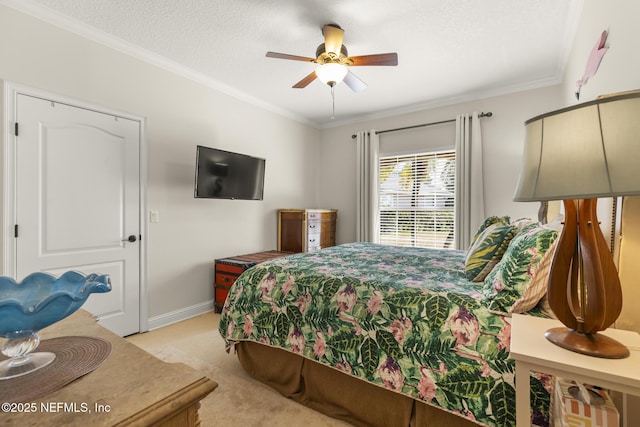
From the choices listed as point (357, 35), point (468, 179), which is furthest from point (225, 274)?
point (468, 179)

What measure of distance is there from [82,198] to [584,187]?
3281 millimetres

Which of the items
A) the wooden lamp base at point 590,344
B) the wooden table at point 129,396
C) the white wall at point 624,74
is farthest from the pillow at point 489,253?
the wooden table at point 129,396

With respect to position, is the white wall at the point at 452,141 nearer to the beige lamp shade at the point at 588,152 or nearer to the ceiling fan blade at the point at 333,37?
the ceiling fan blade at the point at 333,37

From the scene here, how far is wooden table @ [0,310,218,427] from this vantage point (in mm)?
564

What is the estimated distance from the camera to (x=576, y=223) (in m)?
1.01

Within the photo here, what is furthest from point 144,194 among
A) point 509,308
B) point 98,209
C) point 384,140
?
point 384,140

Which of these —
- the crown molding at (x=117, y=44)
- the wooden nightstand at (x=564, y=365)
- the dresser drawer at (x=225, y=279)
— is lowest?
the dresser drawer at (x=225, y=279)

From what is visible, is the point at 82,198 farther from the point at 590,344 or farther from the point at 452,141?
the point at 452,141

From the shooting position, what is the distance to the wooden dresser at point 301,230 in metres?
4.34

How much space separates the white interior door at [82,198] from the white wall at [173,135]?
17 centimetres

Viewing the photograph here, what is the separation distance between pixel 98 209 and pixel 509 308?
3.17m

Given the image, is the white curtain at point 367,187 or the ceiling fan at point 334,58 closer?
the ceiling fan at point 334,58

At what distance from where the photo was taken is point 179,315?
10.6ft

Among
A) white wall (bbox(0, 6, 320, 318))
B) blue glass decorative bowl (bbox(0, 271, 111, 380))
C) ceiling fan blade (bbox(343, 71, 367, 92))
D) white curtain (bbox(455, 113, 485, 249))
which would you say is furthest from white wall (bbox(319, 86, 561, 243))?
blue glass decorative bowl (bbox(0, 271, 111, 380))
